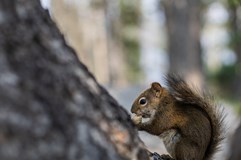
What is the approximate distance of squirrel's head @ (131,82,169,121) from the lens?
2.92 meters

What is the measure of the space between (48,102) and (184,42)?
33.0 ft

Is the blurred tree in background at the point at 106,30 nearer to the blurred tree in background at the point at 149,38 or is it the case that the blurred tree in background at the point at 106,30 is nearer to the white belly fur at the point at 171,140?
the blurred tree in background at the point at 149,38

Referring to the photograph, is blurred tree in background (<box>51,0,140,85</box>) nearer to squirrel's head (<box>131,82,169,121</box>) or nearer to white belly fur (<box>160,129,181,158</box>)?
squirrel's head (<box>131,82,169,121</box>)

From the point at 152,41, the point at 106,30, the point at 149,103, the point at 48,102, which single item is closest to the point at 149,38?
the point at 152,41

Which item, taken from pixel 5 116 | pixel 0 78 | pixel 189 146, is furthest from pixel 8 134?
pixel 189 146

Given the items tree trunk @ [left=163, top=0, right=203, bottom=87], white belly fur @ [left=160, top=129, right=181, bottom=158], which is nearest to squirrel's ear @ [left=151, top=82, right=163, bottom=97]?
white belly fur @ [left=160, top=129, right=181, bottom=158]

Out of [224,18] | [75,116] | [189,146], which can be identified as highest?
[75,116]

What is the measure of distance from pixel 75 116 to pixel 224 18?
29.1 meters

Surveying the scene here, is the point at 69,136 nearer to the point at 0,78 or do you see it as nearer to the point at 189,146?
the point at 0,78

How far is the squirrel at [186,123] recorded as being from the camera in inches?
97.7

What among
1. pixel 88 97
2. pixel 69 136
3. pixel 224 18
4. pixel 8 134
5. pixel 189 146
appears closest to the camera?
pixel 8 134

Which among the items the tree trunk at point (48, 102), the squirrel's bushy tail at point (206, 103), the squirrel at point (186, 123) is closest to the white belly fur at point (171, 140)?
the squirrel at point (186, 123)

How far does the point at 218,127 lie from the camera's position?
2.54 meters

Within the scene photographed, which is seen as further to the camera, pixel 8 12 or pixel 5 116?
pixel 8 12
